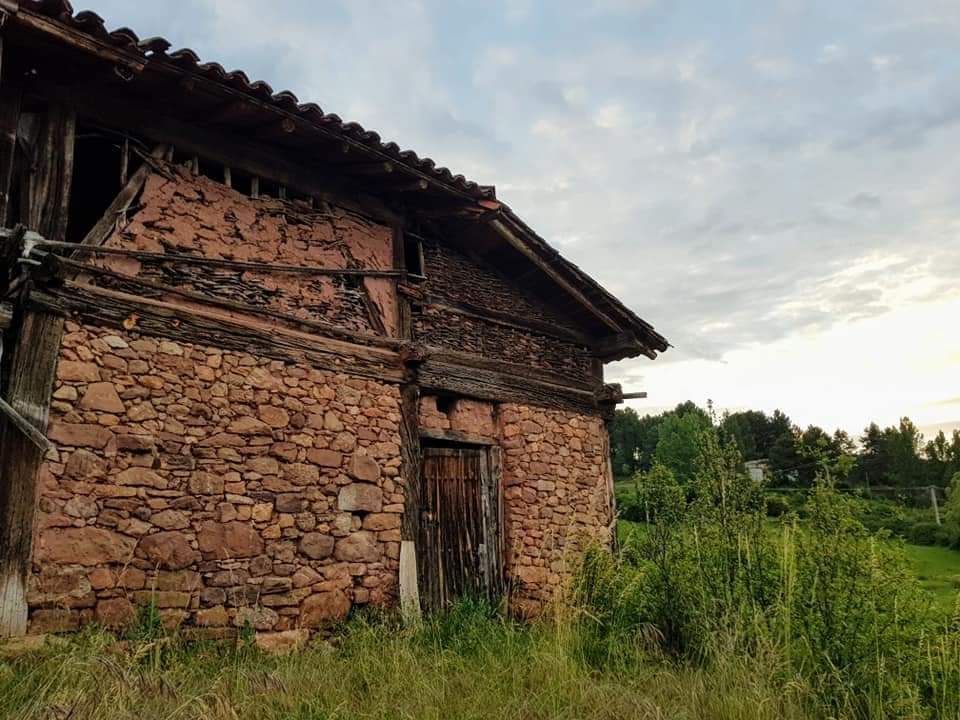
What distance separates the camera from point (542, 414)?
8.76m

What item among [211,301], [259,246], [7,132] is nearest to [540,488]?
[259,246]

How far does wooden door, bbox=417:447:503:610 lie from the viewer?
7223mm

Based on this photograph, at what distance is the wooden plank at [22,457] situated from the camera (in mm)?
4438

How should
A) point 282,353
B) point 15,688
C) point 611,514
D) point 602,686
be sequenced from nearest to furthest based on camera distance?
point 15,688 < point 602,686 < point 282,353 < point 611,514

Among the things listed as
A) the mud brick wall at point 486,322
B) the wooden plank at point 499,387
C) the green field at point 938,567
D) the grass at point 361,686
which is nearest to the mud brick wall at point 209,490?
the grass at point 361,686

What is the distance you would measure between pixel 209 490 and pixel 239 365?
1.09 metres

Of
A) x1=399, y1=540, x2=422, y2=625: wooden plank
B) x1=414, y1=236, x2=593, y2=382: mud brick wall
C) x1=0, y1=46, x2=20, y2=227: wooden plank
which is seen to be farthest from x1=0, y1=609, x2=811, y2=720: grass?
x1=414, y1=236, x2=593, y2=382: mud brick wall

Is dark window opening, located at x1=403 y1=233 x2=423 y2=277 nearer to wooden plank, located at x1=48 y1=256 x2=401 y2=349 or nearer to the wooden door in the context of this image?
wooden plank, located at x1=48 y1=256 x2=401 y2=349

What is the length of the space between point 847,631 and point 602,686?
162 centimetres

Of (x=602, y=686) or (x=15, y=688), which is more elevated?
(x=15, y=688)

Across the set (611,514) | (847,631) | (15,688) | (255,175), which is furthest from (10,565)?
(611,514)

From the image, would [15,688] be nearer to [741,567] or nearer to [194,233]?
[194,233]

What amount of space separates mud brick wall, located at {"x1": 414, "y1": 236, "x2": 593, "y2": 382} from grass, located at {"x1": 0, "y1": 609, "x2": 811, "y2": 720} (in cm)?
370

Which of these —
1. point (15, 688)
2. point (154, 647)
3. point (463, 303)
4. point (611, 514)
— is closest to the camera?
point (15, 688)
